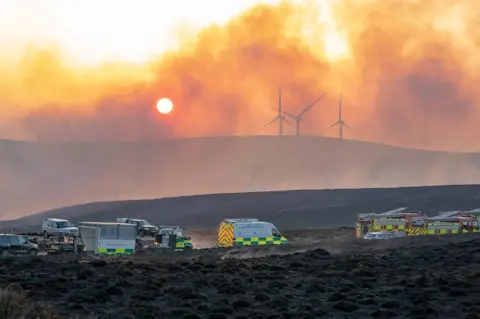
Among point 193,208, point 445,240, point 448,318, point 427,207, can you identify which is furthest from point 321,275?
point 193,208

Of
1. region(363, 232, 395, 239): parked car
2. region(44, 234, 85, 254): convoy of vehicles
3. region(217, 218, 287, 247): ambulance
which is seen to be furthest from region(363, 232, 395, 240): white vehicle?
region(44, 234, 85, 254): convoy of vehicles

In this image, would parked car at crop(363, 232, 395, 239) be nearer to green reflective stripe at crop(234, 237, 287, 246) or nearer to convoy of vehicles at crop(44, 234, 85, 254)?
green reflective stripe at crop(234, 237, 287, 246)

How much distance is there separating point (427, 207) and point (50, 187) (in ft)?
359

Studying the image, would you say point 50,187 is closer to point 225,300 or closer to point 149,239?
point 149,239

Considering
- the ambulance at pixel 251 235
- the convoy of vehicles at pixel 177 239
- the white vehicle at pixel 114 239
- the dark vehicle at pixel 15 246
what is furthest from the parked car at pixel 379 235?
the dark vehicle at pixel 15 246

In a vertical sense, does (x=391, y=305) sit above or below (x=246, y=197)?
below

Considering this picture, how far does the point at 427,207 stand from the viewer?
121m

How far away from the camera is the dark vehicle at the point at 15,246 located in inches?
1954

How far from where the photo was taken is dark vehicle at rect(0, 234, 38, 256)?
163 feet

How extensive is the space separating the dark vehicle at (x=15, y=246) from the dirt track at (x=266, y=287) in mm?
12444

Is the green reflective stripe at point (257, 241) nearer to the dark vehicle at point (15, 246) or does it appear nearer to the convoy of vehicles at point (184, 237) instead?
the convoy of vehicles at point (184, 237)

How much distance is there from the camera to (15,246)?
50.3m

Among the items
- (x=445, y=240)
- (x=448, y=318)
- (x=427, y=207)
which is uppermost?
(x=427, y=207)

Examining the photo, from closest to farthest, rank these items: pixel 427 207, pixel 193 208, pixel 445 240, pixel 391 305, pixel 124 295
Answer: pixel 391 305 < pixel 124 295 < pixel 445 240 < pixel 427 207 < pixel 193 208
